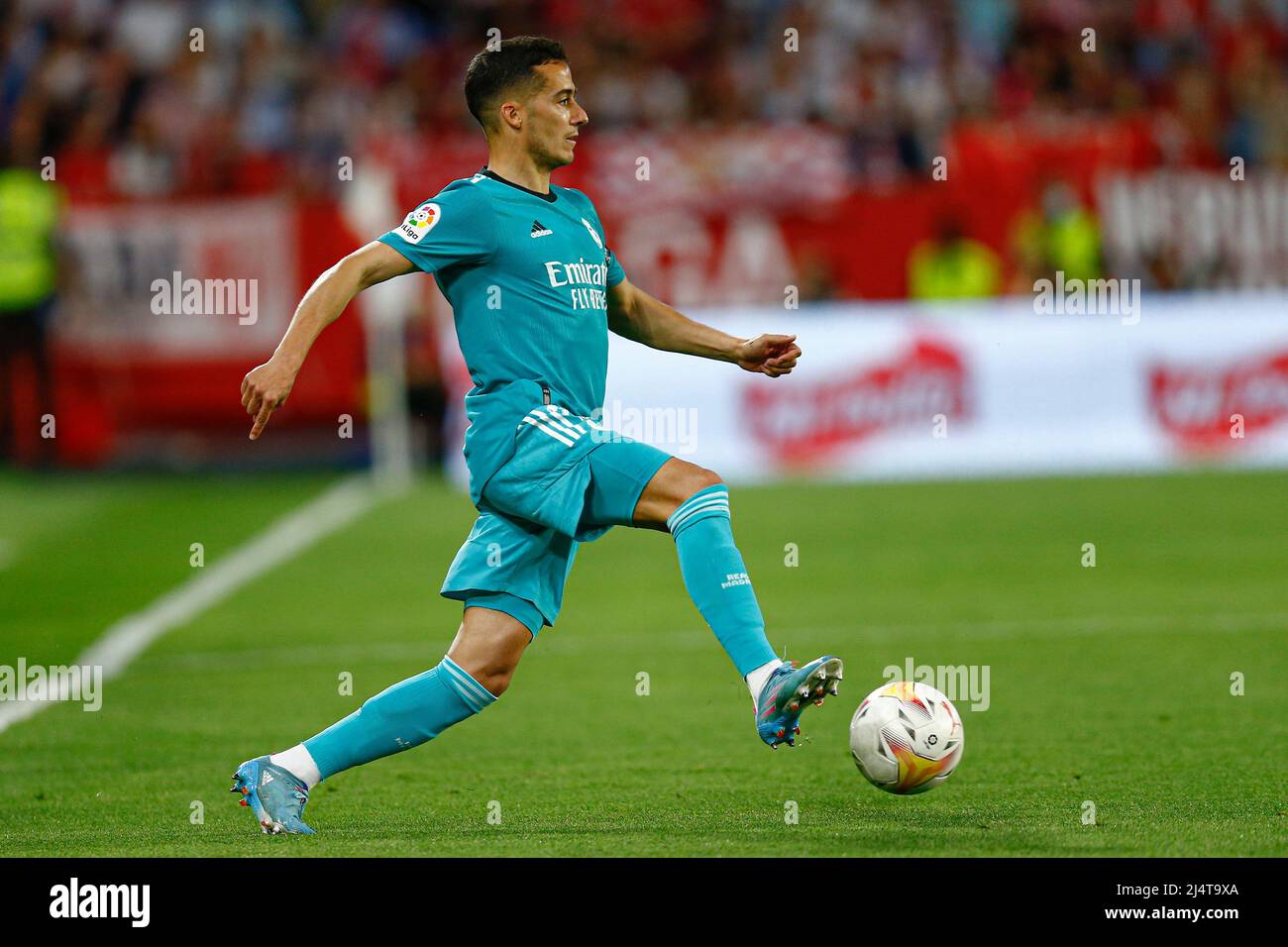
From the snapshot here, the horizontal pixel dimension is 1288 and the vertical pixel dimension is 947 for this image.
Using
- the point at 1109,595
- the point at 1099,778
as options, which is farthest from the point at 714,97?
the point at 1099,778

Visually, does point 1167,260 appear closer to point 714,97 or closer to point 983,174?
point 983,174

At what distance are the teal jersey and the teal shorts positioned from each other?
71 mm

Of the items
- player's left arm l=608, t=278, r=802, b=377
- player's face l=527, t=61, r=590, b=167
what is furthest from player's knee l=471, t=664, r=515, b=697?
player's face l=527, t=61, r=590, b=167

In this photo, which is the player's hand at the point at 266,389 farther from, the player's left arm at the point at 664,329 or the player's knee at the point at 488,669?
the player's left arm at the point at 664,329

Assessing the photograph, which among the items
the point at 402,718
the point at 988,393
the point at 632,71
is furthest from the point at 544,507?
the point at 632,71

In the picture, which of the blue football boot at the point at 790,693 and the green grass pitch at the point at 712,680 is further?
the green grass pitch at the point at 712,680

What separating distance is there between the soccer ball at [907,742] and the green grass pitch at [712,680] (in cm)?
13

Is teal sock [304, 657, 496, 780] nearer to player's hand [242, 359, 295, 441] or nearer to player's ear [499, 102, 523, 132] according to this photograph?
player's hand [242, 359, 295, 441]

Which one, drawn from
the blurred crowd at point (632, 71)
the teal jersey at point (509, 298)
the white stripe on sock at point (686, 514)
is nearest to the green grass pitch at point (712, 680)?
the white stripe on sock at point (686, 514)

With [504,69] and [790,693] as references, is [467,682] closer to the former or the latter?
[790,693]

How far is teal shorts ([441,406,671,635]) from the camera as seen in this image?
17.7ft

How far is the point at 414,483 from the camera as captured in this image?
55.2ft

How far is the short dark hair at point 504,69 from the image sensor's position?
5.65 metres

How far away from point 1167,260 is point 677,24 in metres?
6.09
